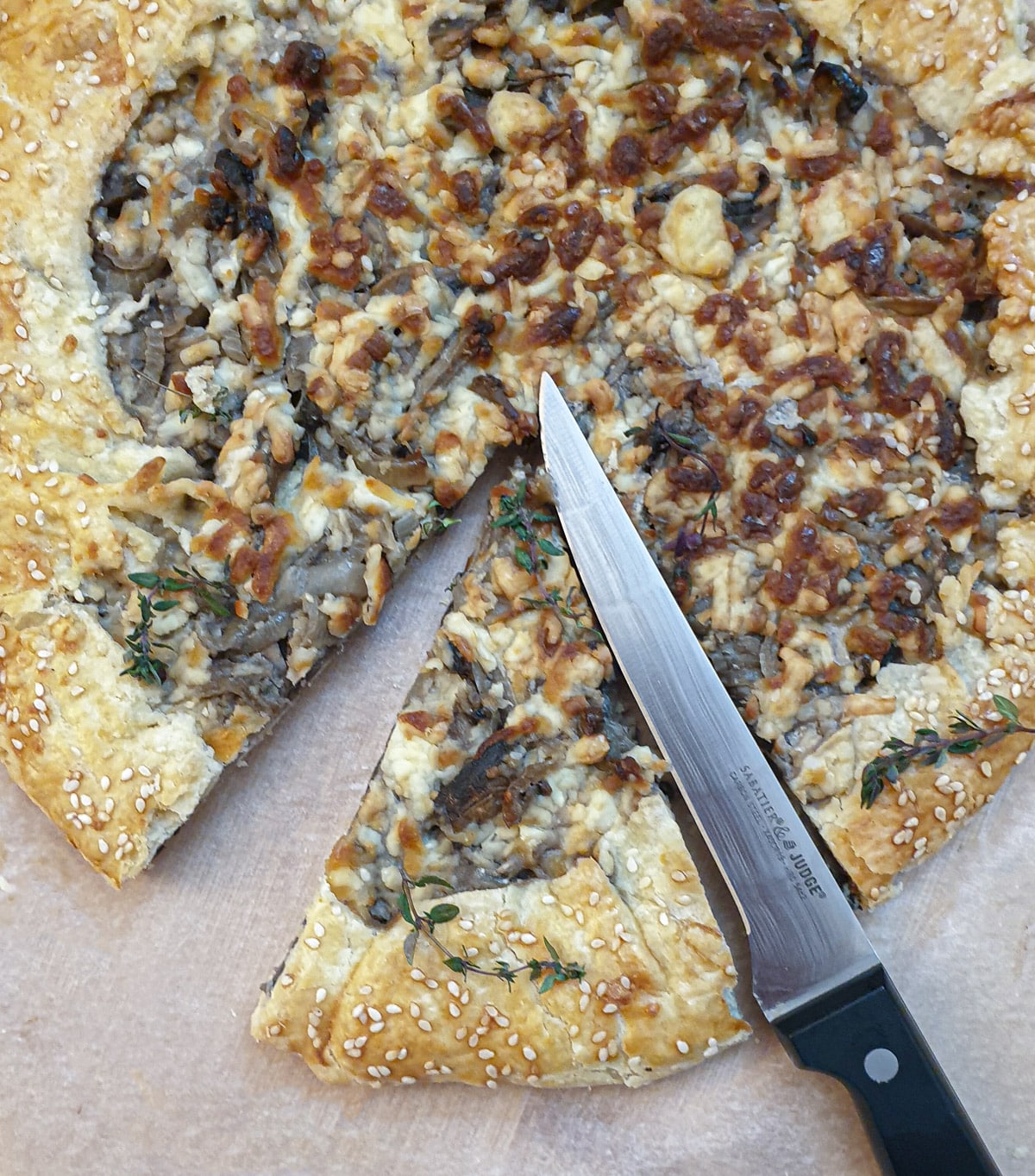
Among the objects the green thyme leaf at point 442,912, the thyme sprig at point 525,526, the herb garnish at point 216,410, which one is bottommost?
the green thyme leaf at point 442,912

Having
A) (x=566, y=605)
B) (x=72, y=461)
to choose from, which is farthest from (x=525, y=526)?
(x=72, y=461)

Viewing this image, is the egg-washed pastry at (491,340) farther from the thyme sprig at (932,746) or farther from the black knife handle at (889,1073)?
the black knife handle at (889,1073)

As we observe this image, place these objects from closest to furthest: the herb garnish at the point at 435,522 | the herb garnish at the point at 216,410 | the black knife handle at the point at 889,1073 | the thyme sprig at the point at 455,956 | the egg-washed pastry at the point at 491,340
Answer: the black knife handle at the point at 889,1073 < the thyme sprig at the point at 455,956 < the egg-washed pastry at the point at 491,340 < the herb garnish at the point at 216,410 < the herb garnish at the point at 435,522

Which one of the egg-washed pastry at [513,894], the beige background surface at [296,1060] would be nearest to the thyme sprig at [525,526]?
the egg-washed pastry at [513,894]

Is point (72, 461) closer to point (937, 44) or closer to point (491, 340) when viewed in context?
point (491, 340)

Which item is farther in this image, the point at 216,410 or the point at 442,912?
the point at 216,410

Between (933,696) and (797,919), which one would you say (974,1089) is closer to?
(797,919)
